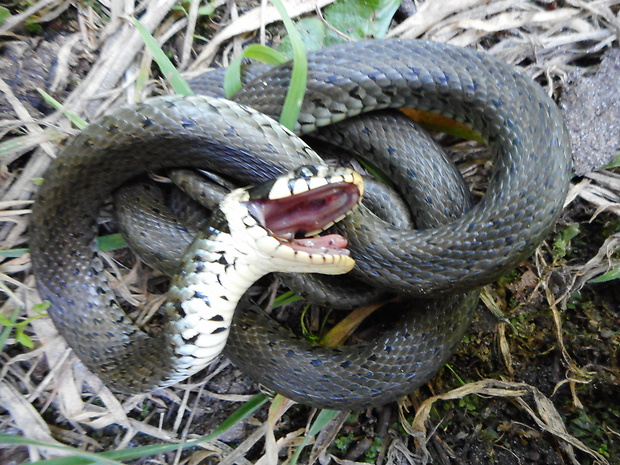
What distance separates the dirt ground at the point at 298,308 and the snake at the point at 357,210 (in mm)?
250

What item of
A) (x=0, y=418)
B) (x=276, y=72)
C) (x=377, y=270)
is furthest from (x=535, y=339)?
(x=0, y=418)

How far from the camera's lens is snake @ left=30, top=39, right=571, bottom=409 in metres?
2.11

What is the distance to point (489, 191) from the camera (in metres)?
2.21

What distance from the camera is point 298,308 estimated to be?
271cm

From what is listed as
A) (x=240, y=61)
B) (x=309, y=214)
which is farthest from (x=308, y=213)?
(x=240, y=61)

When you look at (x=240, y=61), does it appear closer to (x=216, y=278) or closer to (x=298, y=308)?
(x=216, y=278)

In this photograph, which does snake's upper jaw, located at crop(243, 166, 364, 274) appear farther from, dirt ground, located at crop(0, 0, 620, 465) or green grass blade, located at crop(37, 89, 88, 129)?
green grass blade, located at crop(37, 89, 88, 129)

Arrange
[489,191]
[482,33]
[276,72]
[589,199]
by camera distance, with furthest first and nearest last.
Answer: [482,33] < [589,199] < [276,72] < [489,191]

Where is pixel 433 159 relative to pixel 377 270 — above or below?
above

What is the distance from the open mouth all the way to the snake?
0.19 m

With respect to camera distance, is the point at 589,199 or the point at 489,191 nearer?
the point at 489,191

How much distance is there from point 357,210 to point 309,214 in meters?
0.28

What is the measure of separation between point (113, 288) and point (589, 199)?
2904 mm

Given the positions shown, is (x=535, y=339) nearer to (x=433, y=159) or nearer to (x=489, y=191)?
(x=489, y=191)
